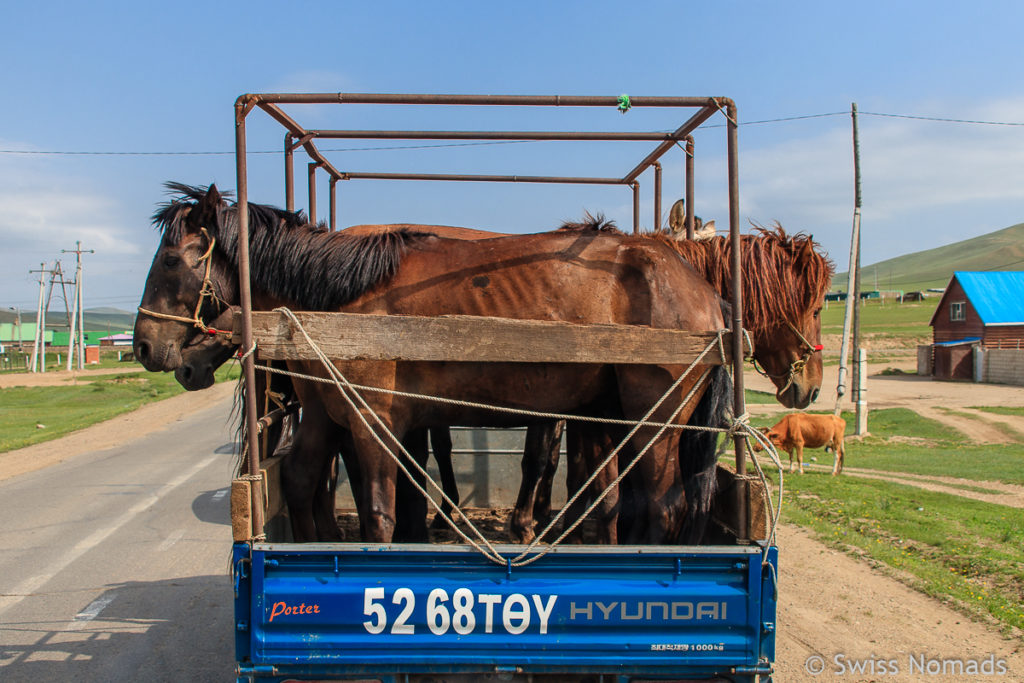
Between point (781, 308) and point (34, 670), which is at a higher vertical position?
point (781, 308)

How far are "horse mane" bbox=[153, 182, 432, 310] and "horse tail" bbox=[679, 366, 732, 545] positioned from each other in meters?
1.51

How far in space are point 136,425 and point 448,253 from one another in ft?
57.3

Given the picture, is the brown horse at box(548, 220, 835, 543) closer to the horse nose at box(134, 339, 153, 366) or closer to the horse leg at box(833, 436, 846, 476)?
the horse nose at box(134, 339, 153, 366)

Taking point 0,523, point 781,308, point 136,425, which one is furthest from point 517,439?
point 136,425

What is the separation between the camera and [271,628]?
244 cm

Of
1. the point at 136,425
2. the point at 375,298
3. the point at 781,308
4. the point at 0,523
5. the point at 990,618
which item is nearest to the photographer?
the point at 375,298

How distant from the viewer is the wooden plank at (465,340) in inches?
107

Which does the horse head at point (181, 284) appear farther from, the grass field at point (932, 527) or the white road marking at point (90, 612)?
the grass field at point (932, 527)

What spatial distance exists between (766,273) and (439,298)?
1738 millimetres

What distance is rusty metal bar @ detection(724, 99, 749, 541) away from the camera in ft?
9.01

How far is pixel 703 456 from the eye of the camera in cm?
328

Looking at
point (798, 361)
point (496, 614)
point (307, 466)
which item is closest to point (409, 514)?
point (307, 466)

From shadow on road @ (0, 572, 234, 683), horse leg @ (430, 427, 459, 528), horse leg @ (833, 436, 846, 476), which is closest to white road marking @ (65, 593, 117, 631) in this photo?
shadow on road @ (0, 572, 234, 683)

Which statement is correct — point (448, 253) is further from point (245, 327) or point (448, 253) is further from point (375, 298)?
point (245, 327)
